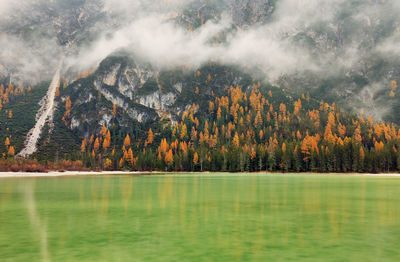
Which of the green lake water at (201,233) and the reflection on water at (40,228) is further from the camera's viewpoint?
the reflection on water at (40,228)

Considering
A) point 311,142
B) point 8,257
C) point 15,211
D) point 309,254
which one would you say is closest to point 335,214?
point 309,254

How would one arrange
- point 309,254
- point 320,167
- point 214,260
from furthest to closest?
point 320,167
point 309,254
point 214,260

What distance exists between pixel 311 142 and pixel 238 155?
41903 millimetres

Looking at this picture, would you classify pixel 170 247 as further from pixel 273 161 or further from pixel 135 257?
pixel 273 161

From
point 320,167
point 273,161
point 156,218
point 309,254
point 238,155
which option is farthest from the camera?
point 238,155

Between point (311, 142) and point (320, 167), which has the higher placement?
point (311, 142)

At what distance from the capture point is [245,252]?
56.4 ft

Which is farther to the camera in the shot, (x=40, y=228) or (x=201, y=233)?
(x=40, y=228)

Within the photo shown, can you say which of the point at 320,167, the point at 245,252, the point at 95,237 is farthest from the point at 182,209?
the point at 320,167

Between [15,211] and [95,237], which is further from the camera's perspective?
[15,211]

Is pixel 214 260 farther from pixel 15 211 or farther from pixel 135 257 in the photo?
pixel 15 211

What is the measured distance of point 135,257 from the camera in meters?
16.5

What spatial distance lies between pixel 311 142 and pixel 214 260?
171828 millimetres

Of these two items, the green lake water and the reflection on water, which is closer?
the green lake water
